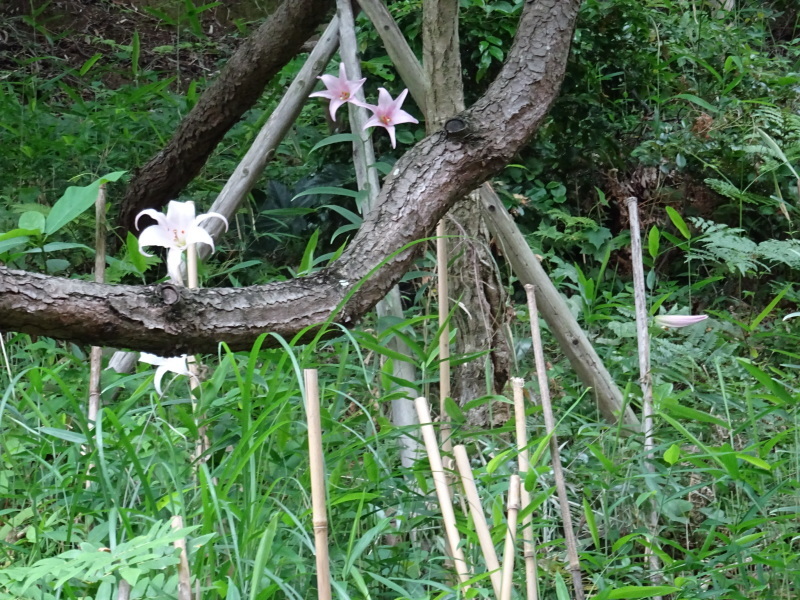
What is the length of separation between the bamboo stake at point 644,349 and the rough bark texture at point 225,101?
4.68 feet

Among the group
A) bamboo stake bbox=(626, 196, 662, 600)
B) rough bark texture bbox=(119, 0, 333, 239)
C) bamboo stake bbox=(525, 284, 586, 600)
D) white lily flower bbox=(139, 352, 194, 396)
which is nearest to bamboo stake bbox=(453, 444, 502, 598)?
bamboo stake bbox=(525, 284, 586, 600)

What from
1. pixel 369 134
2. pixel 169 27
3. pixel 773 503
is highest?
pixel 169 27

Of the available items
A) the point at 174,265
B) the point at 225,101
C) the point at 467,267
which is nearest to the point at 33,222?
the point at 174,265

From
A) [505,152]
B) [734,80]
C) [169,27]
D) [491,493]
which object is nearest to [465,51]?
[734,80]

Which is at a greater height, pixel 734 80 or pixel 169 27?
pixel 169 27

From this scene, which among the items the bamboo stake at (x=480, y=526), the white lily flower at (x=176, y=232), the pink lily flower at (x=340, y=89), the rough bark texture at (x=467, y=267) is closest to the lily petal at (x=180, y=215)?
the white lily flower at (x=176, y=232)

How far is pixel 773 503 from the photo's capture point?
1760mm

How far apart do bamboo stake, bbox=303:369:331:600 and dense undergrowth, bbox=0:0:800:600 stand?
132mm

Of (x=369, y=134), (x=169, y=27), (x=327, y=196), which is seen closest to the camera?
(x=369, y=134)

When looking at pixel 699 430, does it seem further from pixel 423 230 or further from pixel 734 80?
pixel 734 80

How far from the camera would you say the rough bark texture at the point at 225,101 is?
8.70ft

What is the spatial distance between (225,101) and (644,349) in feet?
5.63

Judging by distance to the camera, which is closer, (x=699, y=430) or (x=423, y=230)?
(x=423, y=230)

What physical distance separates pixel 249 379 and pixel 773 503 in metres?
1.13
